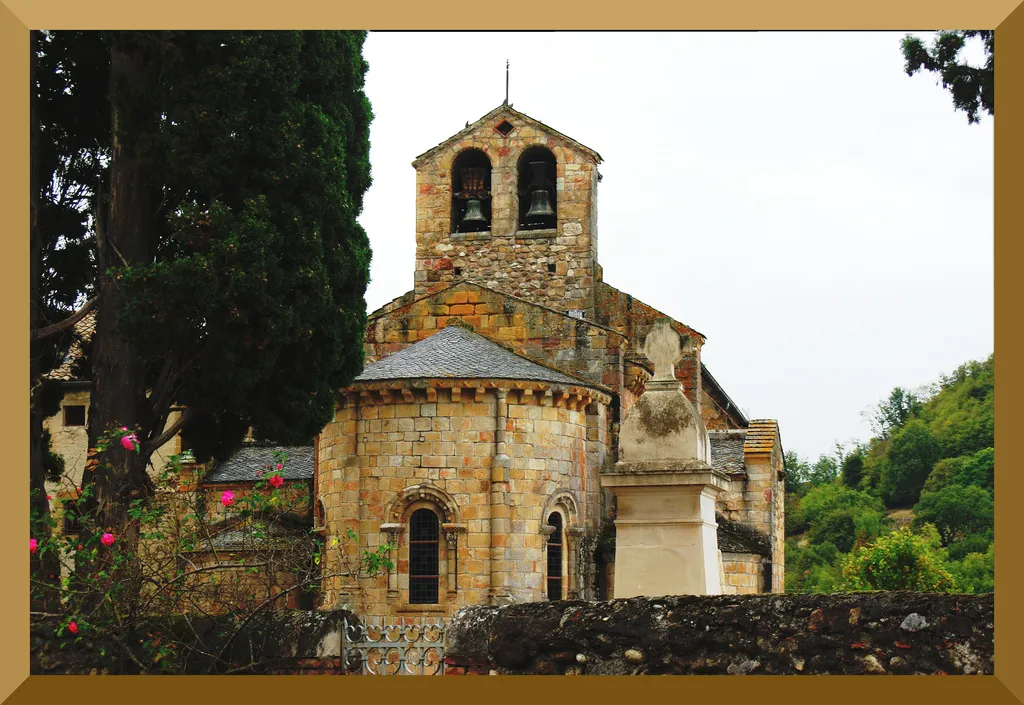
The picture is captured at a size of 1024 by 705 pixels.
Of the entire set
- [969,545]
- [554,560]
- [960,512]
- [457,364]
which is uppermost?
[457,364]

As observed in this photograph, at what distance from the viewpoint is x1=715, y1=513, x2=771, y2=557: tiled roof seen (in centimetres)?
2531

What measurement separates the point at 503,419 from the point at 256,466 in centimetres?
769

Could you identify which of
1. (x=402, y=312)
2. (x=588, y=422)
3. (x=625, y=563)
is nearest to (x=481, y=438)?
(x=588, y=422)

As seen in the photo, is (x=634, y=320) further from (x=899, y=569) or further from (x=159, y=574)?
(x=159, y=574)

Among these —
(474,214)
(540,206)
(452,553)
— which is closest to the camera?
(452,553)

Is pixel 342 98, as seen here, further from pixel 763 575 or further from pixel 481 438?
pixel 763 575

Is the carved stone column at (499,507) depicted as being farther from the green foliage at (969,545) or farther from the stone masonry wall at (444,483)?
the green foliage at (969,545)

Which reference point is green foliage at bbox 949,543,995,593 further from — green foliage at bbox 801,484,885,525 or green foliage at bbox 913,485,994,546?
green foliage at bbox 801,484,885,525

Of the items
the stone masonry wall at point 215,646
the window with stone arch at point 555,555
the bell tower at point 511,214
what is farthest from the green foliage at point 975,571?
the stone masonry wall at point 215,646

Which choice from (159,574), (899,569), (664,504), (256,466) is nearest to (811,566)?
(899,569)

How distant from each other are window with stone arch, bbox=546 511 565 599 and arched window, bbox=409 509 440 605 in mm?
2034

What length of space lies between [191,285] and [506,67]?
1622cm

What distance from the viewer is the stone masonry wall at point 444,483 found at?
74.0 feet

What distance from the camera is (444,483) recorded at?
74.7 feet
